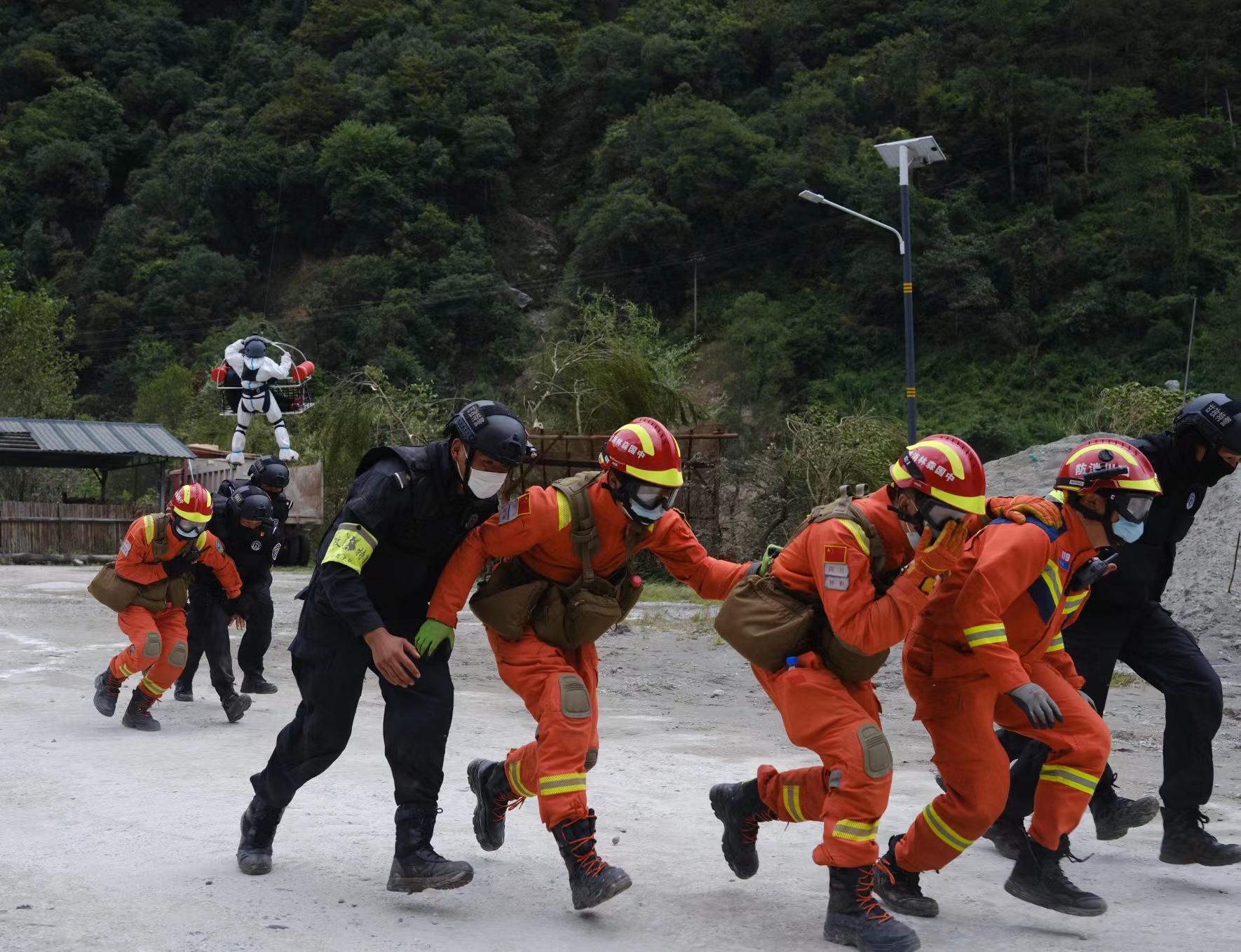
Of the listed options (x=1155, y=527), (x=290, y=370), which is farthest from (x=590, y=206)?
(x=1155, y=527)

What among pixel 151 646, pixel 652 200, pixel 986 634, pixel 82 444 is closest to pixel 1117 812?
pixel 986 634

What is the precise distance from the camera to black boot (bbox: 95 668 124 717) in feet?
29.9

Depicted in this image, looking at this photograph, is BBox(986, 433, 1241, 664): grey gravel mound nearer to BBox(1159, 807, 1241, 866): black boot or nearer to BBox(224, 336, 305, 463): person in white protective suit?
BBox(1159, 807, 1241, 866): black boot

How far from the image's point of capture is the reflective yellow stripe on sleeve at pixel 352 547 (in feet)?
16.2

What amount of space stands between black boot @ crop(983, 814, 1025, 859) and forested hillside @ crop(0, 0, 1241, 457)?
23720 mm

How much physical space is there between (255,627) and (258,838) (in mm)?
5366

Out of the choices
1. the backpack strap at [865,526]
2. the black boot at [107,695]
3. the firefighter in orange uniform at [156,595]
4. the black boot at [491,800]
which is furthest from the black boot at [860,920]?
the black boot at [107,695]

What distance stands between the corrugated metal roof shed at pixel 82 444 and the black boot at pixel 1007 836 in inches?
1140

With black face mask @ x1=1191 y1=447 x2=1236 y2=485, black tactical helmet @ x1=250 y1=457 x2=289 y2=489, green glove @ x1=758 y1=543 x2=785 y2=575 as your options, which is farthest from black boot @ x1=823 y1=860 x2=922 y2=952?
black tactical helmet @ x1=250 y1=457 x2=289 y2=489

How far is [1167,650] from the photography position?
5762mm

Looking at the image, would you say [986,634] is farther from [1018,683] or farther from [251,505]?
[251,505]

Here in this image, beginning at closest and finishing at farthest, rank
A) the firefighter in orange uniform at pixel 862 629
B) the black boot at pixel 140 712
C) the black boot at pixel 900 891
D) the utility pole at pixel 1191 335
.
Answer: the firefighter in orange uniform at pixel 862 629, the black boot at pixel 900 891, the black boot at pixel 140 712, the utility pole at pixel 1191 335

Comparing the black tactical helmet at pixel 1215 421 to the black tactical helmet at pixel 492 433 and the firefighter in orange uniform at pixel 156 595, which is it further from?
the firefighter in orange uniform at pixel 156 595

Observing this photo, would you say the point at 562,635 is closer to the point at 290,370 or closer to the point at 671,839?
the point at 671,839
